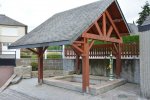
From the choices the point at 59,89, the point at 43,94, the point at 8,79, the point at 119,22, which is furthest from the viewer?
the point at 8,79

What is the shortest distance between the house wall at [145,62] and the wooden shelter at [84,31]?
2.57 meters

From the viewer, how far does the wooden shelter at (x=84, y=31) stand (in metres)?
10.8

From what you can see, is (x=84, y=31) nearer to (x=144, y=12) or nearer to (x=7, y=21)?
(x=7, y=21)

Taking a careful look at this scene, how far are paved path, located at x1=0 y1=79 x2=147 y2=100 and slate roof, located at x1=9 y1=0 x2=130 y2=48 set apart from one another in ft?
8.37

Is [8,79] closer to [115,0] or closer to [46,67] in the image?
[46,67]

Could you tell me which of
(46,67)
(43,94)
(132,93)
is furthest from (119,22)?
(46,67)

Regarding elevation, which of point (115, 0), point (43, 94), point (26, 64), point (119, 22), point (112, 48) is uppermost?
point (115, 0)

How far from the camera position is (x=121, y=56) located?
47.6 ft

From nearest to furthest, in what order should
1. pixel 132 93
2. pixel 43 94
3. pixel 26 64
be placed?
1. pixel 132 93
2. pixel 43 94
3. pixel 26 64

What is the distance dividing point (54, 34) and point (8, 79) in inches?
237

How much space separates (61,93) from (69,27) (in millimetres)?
3460

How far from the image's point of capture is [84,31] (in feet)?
35.0

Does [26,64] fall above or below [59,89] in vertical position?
above

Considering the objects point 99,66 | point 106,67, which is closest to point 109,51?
point 106,67
